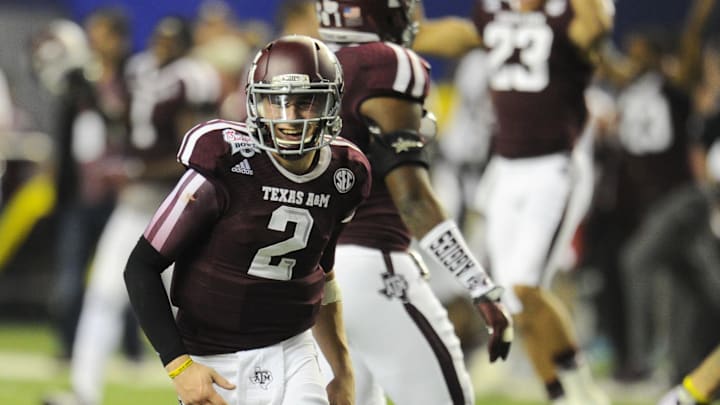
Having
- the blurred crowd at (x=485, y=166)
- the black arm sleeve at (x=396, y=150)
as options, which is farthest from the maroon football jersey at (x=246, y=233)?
the blurred crowd at (x=485, y=166)

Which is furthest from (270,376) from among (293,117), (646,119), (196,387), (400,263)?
(646,119)

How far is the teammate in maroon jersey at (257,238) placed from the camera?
3594 millimetres

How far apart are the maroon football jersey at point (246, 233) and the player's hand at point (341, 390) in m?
0.24

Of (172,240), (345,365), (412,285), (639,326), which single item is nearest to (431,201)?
(412,285)

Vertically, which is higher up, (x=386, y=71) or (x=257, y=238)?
(x=386, y=71)

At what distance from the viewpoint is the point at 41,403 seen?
7.35 meters

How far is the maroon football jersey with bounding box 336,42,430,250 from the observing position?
170 inches

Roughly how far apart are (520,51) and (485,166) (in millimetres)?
3509

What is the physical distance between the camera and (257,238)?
3713 mm

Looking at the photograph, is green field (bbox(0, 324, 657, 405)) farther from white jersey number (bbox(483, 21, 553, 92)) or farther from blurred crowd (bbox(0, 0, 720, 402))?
white jersey number (bbox(483, 21, 553, 92))

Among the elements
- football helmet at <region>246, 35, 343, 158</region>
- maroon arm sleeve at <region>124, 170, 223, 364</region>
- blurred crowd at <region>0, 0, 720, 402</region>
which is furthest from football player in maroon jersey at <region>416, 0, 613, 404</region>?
maroon arm sleeve at <region>124, 170, 223, 364</region>

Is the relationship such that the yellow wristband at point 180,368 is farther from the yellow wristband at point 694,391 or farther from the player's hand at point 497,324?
the yellow wristband at point 694,391

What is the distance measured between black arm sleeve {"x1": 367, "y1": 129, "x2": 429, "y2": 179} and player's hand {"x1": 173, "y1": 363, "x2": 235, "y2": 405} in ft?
3.27

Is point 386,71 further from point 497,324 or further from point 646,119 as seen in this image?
point 646,119
